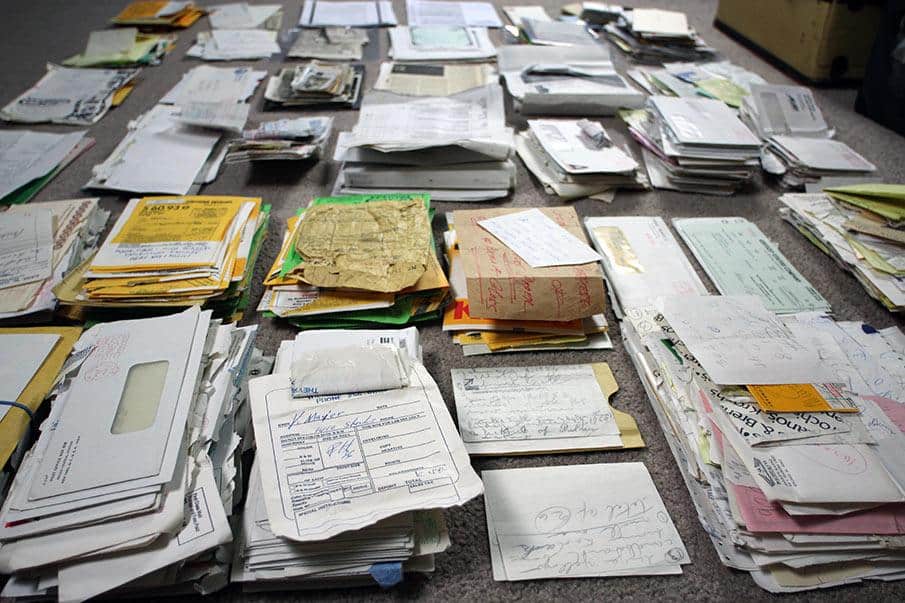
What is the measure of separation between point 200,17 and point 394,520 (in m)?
2.44

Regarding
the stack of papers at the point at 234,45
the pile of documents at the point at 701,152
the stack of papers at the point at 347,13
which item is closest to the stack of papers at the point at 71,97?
the stack of papers at the point at 234,45

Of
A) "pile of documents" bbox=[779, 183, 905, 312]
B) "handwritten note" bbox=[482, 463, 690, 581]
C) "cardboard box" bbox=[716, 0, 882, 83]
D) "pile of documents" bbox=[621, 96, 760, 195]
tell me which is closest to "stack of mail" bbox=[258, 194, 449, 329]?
"handwritten note" bbox=[482, 463, 690, 581]

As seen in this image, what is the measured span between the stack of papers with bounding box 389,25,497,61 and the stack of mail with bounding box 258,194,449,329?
3.68ft

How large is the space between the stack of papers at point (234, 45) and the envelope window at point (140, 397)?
1.57 meters

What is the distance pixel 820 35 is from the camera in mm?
1812

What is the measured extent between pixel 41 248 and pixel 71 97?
91 cm

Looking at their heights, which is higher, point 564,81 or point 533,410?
point 564,81

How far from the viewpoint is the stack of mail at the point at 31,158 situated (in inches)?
51.4

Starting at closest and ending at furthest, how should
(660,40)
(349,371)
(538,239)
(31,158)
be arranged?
(349,371), (538,239), (31,158), (660,40)

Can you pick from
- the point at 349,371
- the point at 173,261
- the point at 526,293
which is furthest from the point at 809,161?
the point at 173,261

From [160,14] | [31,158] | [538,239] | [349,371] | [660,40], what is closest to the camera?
[349,371]

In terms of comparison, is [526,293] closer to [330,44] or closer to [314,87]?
[314,87]

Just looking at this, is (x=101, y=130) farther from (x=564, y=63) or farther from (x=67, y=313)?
(x=564, y=63)

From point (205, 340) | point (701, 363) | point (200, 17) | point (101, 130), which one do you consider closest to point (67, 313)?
point (205, 340)
